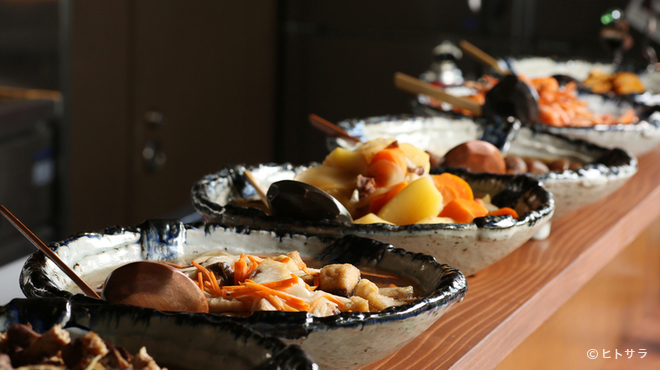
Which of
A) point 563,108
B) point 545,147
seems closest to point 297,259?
point 545,147

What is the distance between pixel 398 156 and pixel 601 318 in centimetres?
78

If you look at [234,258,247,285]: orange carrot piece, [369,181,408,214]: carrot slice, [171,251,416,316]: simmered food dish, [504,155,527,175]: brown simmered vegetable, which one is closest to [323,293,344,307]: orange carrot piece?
[171,251,416,316]: simmered food dish

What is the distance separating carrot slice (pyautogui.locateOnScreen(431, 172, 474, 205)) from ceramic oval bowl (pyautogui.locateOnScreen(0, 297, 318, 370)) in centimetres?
60

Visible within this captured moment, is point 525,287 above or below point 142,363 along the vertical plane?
below

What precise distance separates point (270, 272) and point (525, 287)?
51 centimetres

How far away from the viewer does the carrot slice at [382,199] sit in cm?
107

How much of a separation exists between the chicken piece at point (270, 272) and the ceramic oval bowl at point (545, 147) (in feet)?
2.05

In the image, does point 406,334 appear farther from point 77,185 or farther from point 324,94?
point 324,94

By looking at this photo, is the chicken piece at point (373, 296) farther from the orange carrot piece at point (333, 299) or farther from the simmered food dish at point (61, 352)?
the simmered food dish at point (61, 352)

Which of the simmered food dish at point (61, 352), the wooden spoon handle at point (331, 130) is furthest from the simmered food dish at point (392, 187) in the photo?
the simmered food dish at point (61, 352)

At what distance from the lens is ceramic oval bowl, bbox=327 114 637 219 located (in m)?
1.28

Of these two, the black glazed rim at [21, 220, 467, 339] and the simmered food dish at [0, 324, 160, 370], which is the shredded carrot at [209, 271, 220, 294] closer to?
the black glazed rim at [21, 220, 467, 339]

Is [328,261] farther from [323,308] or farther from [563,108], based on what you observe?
[563,108]

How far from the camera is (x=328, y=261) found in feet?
2.94
